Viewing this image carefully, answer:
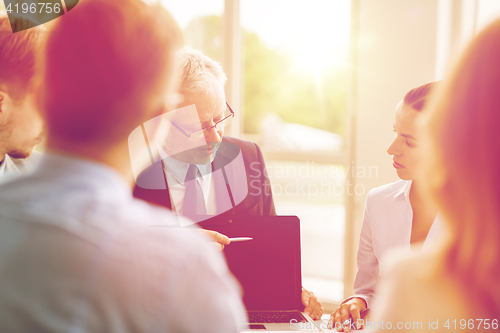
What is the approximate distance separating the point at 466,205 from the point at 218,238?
831 mm

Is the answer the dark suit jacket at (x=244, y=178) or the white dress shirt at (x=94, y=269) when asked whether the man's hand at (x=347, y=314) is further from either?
the white dress shirt at (x=94, y=269)

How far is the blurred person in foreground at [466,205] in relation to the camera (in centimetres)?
58

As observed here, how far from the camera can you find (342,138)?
341 cm

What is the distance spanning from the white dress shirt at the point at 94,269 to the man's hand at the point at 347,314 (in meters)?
0.92

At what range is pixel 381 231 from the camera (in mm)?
1744

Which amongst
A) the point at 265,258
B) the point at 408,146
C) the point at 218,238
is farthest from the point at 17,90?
the point at 408,146

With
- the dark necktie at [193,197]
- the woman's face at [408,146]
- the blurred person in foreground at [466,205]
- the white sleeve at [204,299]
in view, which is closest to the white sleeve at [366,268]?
the woman's face at [408,146]

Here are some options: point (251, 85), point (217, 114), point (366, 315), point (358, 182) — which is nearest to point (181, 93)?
point (217, 114)

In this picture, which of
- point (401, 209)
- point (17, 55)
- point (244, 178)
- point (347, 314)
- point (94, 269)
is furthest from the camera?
point (244, 178)

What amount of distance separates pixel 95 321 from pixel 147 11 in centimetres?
40

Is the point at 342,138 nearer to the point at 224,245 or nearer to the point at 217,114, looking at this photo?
the point at 217,114

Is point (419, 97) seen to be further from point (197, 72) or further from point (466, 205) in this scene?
point (466, 205)

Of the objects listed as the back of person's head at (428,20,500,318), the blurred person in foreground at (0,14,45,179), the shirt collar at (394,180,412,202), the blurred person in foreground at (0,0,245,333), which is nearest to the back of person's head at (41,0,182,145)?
the blurred person in foreground at (0,0,245,333)

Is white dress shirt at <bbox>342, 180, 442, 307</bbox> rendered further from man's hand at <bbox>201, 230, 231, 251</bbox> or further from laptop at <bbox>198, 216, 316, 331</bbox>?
man's hand at <bbox>201, 230, 231, 251</bbox>
